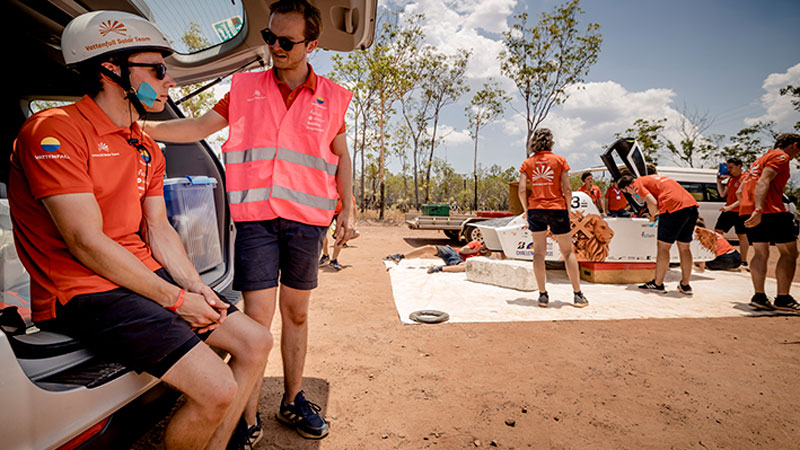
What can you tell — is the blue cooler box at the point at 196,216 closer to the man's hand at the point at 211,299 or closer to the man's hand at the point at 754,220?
the man's hand at the point at 211,299

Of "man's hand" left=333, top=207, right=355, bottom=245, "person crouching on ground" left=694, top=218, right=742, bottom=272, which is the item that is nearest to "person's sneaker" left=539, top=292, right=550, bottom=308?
"man's hand" left=333, top=207, right=355, bottom=245

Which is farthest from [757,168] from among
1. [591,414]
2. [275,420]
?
[275,420]

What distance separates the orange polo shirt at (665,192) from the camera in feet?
17.0

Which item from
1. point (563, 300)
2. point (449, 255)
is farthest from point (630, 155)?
point (449, 255)

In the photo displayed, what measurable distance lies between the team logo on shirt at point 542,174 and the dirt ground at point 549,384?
164 cm

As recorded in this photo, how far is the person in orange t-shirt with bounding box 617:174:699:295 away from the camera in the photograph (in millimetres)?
5168

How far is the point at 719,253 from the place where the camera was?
6711 millimetres

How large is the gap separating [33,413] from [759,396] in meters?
3.68

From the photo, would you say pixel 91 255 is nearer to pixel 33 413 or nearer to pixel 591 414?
pixel 33 413

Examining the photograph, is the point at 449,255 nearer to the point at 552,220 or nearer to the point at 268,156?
the point at 552,220

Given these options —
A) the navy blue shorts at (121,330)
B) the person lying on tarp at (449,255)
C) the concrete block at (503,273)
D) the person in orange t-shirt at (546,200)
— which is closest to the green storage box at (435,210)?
the person lying on tarp at (449,255)

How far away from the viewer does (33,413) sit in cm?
94

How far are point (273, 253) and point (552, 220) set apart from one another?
354 cm

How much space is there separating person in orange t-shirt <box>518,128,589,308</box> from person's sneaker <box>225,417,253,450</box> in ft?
11.8
